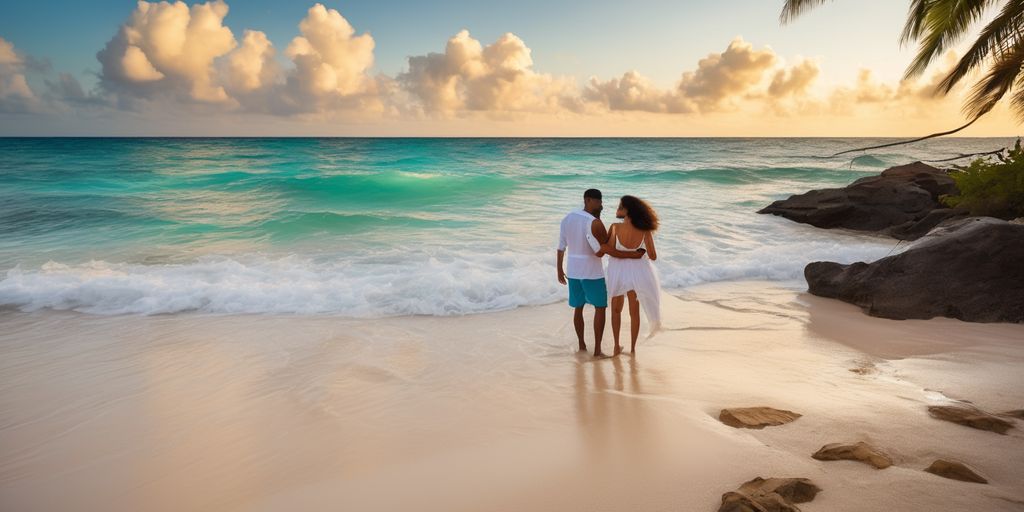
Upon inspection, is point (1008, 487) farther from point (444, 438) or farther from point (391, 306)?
point (391, 306)

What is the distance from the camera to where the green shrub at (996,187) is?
1167 cm

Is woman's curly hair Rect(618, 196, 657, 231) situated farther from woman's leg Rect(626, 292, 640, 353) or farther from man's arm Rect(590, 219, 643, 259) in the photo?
woman's leg Rect(626, 292, 640, 353)

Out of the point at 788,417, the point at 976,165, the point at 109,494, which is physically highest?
the point at 976,165

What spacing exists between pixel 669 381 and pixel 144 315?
23.4ft

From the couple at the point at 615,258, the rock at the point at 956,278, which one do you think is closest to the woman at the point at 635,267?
the couple at the point at 615,258

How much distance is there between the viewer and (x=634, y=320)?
6281mm

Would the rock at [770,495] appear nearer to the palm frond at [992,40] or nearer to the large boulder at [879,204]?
the palm frond at [992,40]

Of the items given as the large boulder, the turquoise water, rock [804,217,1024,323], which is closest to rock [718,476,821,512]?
the turquoise water

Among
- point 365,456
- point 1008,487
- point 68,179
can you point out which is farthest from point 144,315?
point 68,179

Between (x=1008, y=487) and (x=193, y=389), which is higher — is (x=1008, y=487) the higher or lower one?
the higher one

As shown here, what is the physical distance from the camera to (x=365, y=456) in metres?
3.97

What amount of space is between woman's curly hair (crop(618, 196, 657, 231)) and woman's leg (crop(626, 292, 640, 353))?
0.79 meters

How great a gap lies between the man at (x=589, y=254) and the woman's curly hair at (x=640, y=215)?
0.30m

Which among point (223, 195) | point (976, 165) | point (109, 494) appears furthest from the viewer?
point (223, 195)
